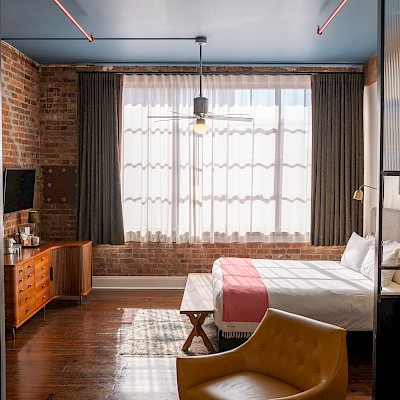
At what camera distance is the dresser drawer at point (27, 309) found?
570cm

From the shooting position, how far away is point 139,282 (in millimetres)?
7941

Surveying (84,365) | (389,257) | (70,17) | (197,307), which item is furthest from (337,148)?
(84,365)

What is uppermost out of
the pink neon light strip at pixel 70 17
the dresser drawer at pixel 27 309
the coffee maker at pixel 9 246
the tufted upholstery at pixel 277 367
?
the pink neon light strip at pixel 70 17

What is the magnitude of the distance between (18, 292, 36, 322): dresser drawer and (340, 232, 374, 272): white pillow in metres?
3.54

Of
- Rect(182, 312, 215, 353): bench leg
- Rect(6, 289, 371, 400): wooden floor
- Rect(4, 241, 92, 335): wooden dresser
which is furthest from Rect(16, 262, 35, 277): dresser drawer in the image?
Rect(182, 312, 215, 353): bench leg

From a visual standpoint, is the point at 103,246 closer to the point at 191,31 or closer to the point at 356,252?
the point at 191,31

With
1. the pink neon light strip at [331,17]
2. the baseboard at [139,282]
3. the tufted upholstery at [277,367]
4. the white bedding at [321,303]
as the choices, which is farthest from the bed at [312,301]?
the pink neon light strip at [331,17]

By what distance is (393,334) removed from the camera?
347 centimetres

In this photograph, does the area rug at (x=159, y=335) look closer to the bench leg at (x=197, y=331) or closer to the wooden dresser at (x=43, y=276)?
the bench leg at (x=197, y=331)

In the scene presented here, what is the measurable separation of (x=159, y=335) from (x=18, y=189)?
2491mm

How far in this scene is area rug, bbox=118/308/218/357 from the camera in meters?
5.19

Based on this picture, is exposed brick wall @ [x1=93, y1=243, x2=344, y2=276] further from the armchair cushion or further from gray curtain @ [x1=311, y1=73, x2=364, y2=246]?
the armchair cushion

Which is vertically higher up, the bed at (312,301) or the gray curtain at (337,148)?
the gray curtain at (337,148)

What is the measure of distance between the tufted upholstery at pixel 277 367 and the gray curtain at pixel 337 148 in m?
4.28
